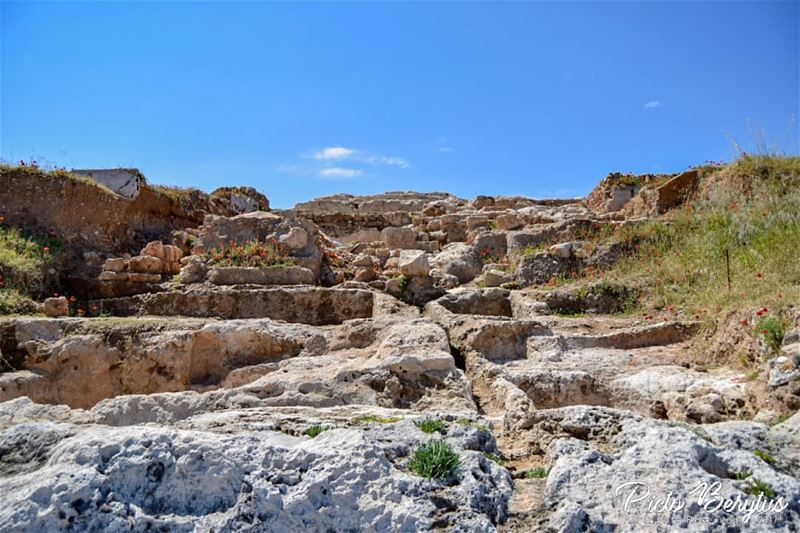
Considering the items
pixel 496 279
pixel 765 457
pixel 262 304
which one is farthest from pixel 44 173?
pixel 765 457

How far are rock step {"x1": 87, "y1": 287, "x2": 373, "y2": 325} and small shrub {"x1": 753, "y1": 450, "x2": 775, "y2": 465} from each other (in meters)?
5.28

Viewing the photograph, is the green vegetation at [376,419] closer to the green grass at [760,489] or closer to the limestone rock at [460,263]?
the green grass at [760,489]

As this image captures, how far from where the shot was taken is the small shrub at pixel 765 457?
2.92 m

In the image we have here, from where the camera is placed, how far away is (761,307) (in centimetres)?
538

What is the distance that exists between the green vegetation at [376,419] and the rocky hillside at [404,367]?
11 cm

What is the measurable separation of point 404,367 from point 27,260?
6713 millimetres

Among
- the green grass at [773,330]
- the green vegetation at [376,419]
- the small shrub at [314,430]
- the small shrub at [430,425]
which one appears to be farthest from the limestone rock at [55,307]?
the green grass at [773,330]

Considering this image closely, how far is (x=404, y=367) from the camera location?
16.7ft

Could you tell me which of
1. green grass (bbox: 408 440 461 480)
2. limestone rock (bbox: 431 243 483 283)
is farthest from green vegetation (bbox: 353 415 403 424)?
limestone rock (bbox: 431 243 483 283)

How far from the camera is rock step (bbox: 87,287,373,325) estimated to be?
7.70 metres

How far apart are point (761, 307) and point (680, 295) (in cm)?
188

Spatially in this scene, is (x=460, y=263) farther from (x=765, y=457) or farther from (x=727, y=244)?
(x=765, y=457)

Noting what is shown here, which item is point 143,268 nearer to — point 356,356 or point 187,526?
point 356,356

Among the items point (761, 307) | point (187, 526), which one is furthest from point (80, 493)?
point (761, 307)
